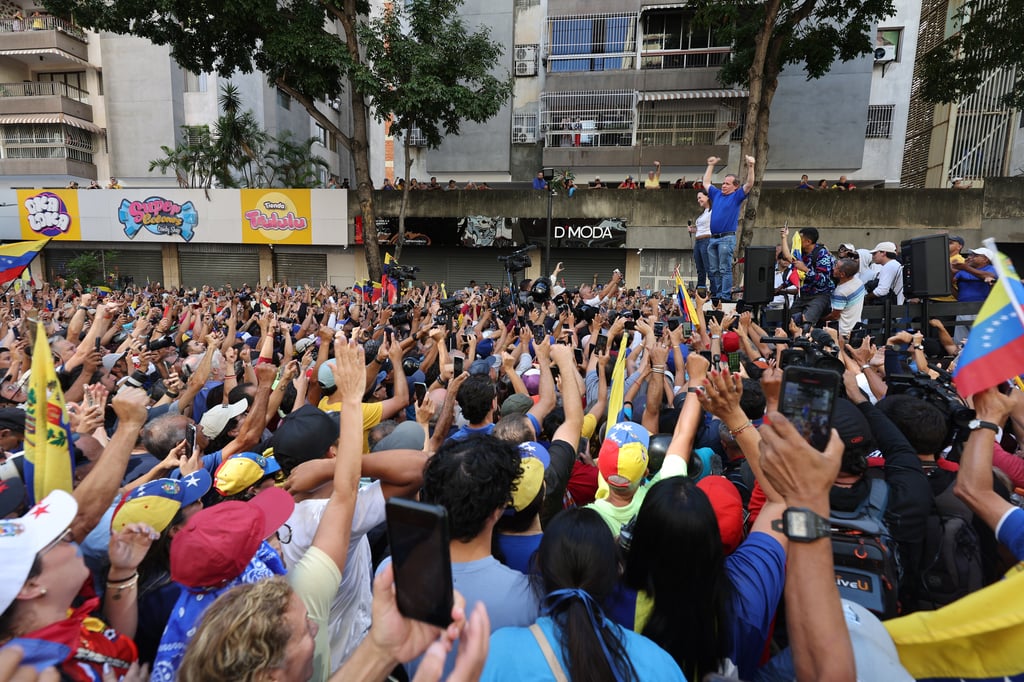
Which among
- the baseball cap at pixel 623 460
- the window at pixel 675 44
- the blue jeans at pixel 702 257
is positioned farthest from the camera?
the window at pixel 675 44

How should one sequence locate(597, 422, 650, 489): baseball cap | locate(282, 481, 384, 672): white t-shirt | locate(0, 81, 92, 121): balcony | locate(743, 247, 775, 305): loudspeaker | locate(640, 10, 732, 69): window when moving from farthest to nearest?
locate(0, 81, 92, 121): balcony < locate(640, 10, 732, 69): window < locate(743, 247, 775, 305): loudspeaker < locate(597, 422, 650, 489): baseball cap < locate(282, 481, 384, 672): white t-shirt

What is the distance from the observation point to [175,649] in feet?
5.32

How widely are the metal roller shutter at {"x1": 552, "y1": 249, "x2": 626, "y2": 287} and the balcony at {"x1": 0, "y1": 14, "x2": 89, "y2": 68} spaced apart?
897 inches

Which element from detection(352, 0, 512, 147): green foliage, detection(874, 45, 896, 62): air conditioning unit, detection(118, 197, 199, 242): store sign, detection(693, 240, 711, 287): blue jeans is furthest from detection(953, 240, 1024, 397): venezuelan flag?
detection(874, 45, 896, 62): air conditioning unit

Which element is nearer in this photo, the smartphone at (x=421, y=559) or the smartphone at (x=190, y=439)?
the smartphone at (x=421, y=559)

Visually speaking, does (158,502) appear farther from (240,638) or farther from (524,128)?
(524,128)

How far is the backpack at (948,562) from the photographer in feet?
6.79

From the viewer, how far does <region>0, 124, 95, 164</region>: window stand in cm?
2469

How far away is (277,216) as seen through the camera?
803 inches

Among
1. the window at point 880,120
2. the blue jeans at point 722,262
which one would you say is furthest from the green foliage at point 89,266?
the window at point 880,120

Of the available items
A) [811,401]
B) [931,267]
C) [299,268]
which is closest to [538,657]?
[811,401]

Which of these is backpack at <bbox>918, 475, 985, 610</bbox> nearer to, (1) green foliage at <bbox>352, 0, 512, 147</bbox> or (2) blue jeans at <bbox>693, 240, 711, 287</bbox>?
(2) blue jeans at <bbox>693, 240, 711, 287</bbox>

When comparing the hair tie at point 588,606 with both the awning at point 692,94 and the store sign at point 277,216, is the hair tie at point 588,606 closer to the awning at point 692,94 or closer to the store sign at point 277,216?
the store sign at point 277,216

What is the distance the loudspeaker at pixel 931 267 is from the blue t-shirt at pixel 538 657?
4619mm
